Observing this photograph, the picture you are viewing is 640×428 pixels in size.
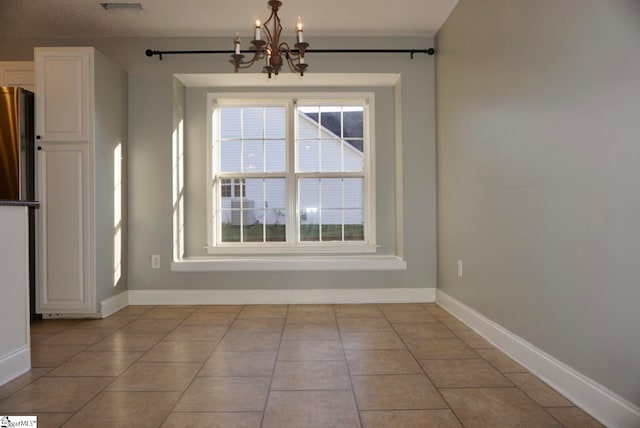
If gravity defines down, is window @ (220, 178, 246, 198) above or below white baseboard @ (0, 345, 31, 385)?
above

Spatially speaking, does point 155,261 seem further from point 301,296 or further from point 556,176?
point 556,176

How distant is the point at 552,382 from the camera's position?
2025mm

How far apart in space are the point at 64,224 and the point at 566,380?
358 centimetres

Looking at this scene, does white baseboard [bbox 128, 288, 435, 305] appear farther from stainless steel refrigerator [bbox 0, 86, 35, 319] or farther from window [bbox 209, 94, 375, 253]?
stainless steel refrigerator [bbox 0, 86, 35, 319]

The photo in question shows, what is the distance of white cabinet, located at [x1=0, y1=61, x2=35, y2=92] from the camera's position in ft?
12.4

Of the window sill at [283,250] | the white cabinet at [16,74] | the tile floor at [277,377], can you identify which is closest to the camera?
the tile floor at [277,377]

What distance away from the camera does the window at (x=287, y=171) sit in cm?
432

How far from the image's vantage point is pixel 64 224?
10.8 ft

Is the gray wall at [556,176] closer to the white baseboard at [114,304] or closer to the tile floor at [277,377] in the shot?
the tile floor at [277,377]

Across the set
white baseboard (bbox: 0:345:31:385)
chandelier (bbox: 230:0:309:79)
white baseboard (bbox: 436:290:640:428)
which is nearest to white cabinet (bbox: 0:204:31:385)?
white baseboard (bbox: 0:345:31:385)

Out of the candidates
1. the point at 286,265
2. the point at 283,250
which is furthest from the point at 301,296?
the point at 283,250

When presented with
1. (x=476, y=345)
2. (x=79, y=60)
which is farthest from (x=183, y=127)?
(x=476, y=345)

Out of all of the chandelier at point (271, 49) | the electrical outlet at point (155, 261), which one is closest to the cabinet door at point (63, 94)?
the electrical outlet at point (155, 261)

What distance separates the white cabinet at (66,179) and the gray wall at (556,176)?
300 cm
